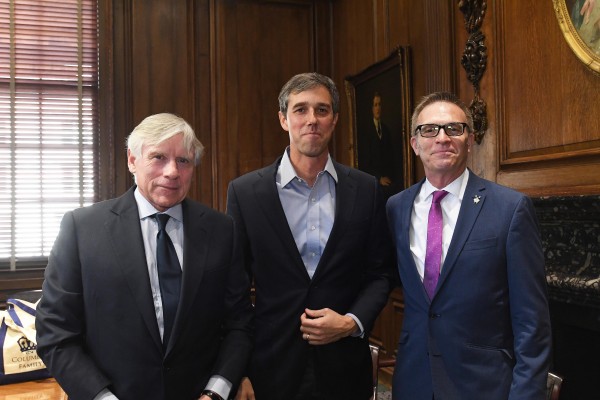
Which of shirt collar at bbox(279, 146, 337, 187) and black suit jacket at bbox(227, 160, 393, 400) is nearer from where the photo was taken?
black suit jacket at bbox(227, 160, 393, 400)

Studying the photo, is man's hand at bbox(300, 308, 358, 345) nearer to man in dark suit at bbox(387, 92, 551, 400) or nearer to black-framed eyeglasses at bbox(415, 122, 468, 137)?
man in dark suit at bbox(387, 92, 551, 400)

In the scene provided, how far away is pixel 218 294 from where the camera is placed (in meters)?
1.77

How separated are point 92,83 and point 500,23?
3437 mm

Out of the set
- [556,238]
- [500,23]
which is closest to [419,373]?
[556,238]

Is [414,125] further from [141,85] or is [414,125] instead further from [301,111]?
[141,85]

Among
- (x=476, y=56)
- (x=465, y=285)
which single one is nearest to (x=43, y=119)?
(x=476, y=56)

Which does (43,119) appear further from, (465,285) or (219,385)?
(465,285)

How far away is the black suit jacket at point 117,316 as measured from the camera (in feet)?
5.24

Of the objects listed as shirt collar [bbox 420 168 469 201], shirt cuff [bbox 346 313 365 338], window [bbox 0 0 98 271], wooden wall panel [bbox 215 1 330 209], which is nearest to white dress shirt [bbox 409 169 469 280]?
shirt collar [bbox 420 168 469 201]

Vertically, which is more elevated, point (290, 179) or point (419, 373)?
point (290, 179)

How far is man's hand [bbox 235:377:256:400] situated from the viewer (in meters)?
1.81

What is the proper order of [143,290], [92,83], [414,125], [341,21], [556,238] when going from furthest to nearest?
[341,21]
[92,83]
[556,238]
[414,125]
[143,290]

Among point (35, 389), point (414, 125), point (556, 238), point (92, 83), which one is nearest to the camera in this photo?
point (414, 125)

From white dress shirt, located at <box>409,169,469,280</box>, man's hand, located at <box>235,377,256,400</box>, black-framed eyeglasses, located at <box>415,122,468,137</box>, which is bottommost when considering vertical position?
man's hand, located at <box>235,377,256,400</box>
